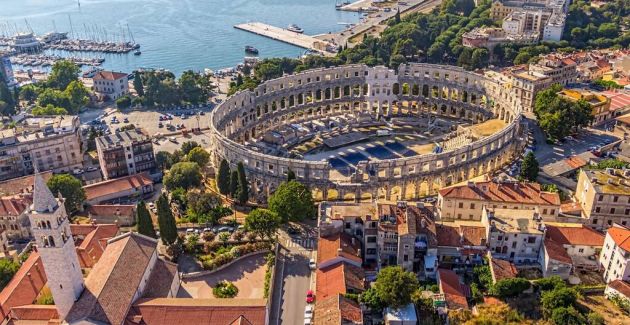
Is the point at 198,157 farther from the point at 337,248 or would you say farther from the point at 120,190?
the point at 337,248

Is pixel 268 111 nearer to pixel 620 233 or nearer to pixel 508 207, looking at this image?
pixel 508 207

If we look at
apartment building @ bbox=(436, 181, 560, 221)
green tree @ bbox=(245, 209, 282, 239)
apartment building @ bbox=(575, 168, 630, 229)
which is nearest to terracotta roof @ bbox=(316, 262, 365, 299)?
green tree @ bbox=(245, 209, 282, 239)

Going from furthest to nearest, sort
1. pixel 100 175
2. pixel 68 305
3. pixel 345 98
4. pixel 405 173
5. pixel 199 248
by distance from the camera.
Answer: pixel 345 98
pixel 100 175
pixel 405 173
pixel 199 248
pixel 68 305

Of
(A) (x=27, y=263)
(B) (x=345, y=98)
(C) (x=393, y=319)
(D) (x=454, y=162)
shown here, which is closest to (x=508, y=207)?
(D) (x=454, y=162)

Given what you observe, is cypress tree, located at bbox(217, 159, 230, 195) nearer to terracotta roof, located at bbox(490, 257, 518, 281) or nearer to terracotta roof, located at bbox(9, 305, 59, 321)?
terracotta roof, located at bbox(9, 305, 59, 321)

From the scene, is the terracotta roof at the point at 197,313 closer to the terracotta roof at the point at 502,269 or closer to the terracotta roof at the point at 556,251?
the terracotta roof at the point at 502,269

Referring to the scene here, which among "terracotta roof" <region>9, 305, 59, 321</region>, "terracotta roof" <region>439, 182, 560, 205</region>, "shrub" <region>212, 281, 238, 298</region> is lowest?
"shrub" <region>212, 281, 238, 298</region>

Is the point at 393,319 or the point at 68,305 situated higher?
the point at 68,305
